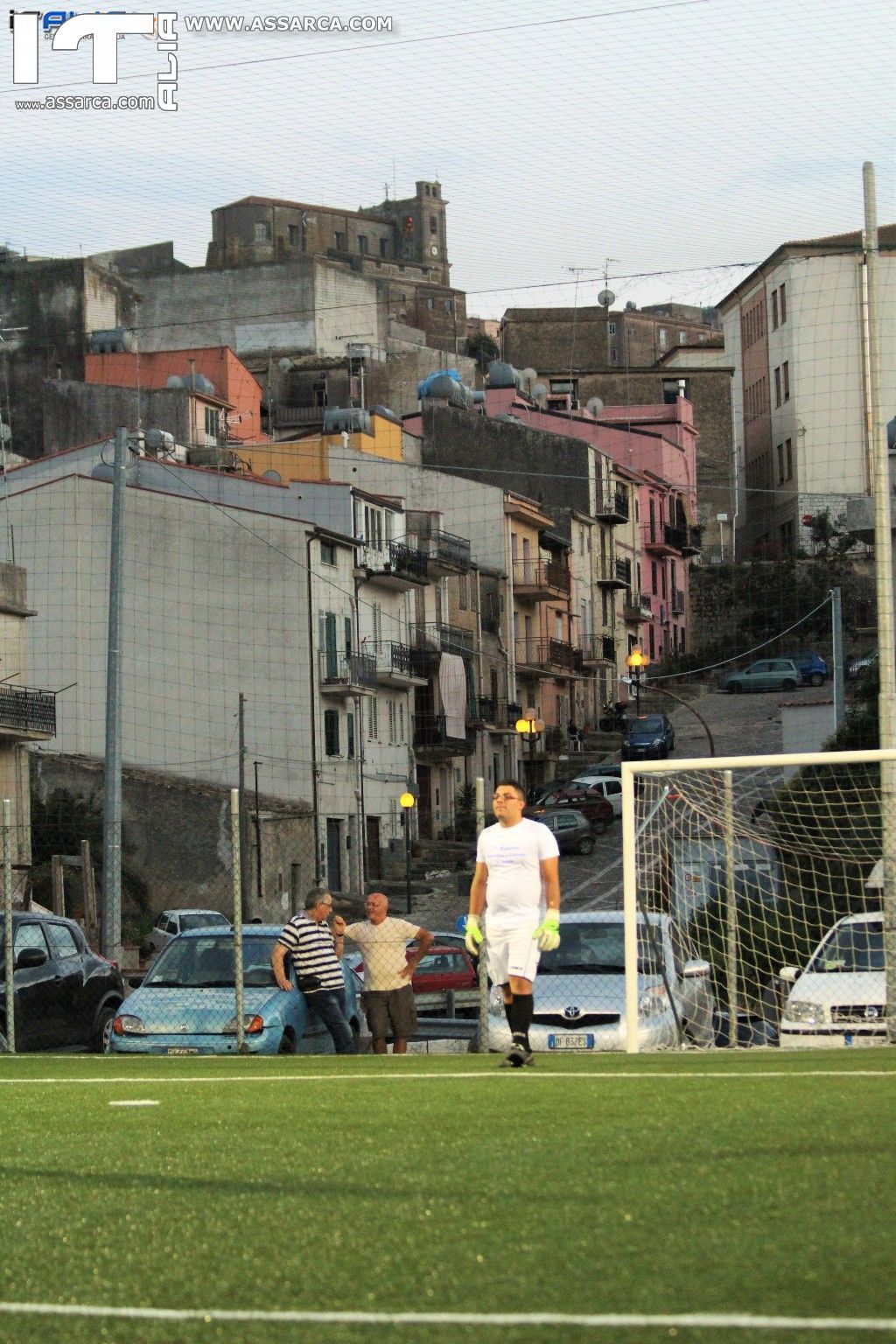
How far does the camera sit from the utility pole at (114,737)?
1177 inches

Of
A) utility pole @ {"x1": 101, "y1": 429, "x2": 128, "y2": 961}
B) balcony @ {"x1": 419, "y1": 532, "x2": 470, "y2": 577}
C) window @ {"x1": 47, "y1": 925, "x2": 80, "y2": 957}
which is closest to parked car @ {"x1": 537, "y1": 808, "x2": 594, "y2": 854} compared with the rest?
balcony @ {"x1": 419, "y1": 532, "x2": 470, "y2": 577}

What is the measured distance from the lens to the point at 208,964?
1922 cm

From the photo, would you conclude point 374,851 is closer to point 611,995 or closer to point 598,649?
point 598,649

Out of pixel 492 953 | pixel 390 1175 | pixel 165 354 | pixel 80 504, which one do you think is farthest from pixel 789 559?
pixel 390 1175

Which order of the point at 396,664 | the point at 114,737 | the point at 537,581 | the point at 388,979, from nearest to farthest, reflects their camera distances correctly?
1. the point at 388,979
2. the point at 114,737
3. the point at 396,664
4. the point at 537,581

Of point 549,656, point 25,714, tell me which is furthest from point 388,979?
point 549,656

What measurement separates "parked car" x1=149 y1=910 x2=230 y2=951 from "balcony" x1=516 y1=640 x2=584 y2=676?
117 feet

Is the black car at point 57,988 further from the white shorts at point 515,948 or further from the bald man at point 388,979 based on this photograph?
the white shorts at point 515,948

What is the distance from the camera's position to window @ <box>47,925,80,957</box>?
20.7 meters

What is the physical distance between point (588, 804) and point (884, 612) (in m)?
41.6

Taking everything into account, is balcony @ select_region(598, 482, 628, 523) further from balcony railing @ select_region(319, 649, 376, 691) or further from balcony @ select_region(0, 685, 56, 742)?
balcony @ select_region(0, 685, 56, 742)

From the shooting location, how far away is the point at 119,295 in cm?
8169

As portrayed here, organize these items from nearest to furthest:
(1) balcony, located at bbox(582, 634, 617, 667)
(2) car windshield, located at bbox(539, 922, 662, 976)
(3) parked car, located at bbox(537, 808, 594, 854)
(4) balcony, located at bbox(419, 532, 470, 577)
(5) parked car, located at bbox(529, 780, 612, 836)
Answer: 1. (2) car windshield, located at bbox(539, 922, 662, 976)
2. (3) parked car, located at bbox(537, 808, 594, 854)
3. (5) parked car, located at bbox(529, 780, 612, 836)
4. (4) balcony, located at bbox(419, 532, 470, 577)
5. (1) balcony, located at bbox(582, 634, 617, 667)

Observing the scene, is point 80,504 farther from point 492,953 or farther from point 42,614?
point 492,953
